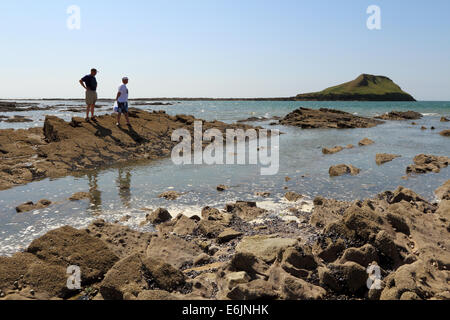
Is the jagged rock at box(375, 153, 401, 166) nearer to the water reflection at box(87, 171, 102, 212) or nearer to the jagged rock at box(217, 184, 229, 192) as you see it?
the jagged rock at box(217, 184, 229, 192)

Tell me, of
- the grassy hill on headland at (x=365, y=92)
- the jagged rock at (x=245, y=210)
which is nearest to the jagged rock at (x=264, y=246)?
the jagged rock at (x=245, y=210)

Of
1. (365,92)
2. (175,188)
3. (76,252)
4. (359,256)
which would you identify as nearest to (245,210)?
(175,188)

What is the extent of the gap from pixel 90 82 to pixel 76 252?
1225 cm

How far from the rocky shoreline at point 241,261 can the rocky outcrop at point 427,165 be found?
6.52 metres

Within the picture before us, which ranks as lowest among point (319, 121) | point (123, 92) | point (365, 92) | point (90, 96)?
point (319, 121)

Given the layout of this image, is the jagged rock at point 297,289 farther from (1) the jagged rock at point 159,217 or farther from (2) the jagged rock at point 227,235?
(1) the jagged rock at point 159,217

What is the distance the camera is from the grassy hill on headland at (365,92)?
6772 inches

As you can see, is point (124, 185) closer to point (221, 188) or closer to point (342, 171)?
point (221, 188)

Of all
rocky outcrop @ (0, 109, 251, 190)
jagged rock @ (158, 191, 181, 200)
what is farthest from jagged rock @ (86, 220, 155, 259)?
rocky outcrop @ (0, 109, 251, 190)

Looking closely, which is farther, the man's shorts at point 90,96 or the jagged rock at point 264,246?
the man's shorts at point 90,96

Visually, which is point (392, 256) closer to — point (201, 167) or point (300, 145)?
point (201, 167)

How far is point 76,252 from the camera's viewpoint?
4910mm

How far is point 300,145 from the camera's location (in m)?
20.3
